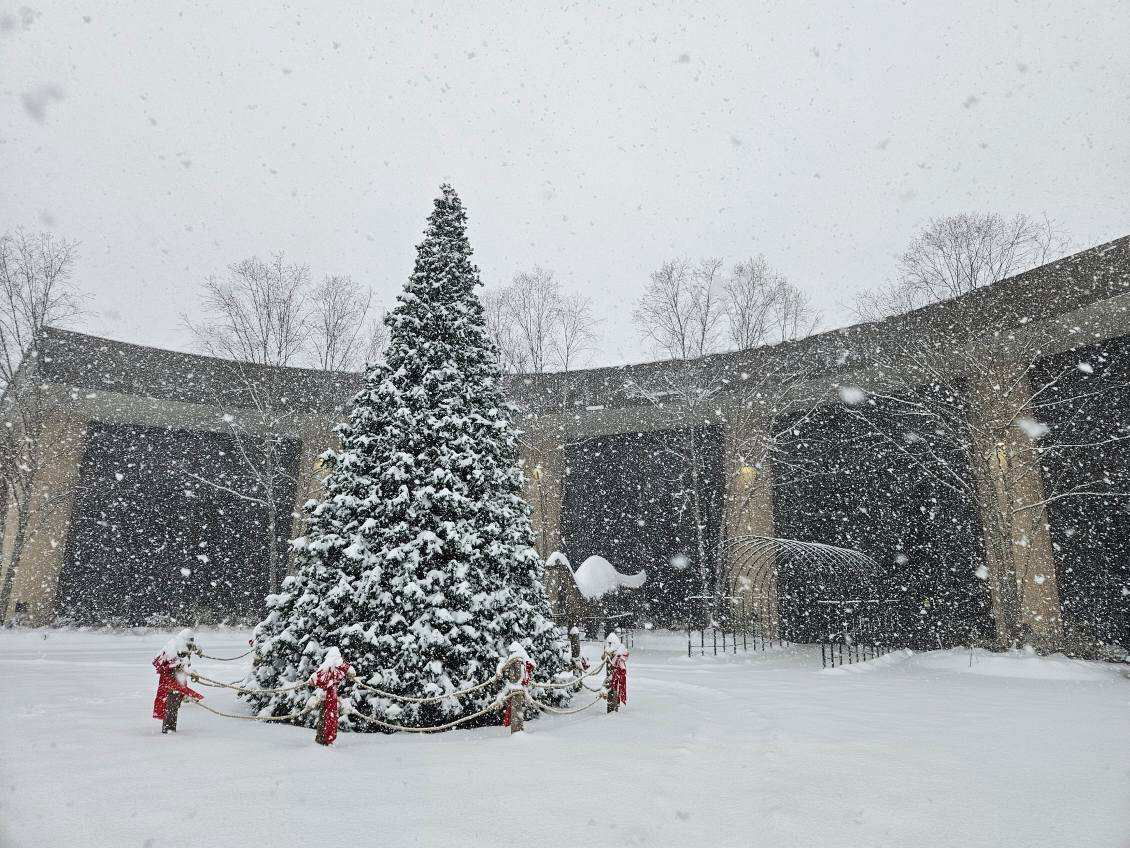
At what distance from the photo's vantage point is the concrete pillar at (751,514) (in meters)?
21.2

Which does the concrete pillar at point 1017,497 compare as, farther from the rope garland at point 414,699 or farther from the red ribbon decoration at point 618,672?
the rope garland at point 414,699

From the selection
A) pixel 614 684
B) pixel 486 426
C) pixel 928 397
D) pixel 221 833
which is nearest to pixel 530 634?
pixel 614 684

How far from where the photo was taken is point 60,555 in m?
21.7

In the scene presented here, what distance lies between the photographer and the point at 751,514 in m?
22.4

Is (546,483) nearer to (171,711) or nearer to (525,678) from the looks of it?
(525,678)

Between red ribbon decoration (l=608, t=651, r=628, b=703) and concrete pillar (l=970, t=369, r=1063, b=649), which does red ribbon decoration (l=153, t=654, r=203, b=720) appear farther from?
concrete pillar (l=970, t=369, r=1063, b=649)

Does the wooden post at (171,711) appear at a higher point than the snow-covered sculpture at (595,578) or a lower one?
lower

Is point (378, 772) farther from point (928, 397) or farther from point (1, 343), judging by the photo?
point (1, 343)

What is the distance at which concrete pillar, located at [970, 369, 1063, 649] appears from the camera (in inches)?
612

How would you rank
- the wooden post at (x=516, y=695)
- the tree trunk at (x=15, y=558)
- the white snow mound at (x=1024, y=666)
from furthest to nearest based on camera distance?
the tree trunk at (x=15, y=558)
the white snow mound at (x=1024, y=666)
the wooden post at (x=516, y=695)

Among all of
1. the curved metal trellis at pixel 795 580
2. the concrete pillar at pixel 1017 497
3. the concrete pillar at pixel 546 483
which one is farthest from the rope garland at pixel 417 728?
the concrete pillar at pixel 546 483

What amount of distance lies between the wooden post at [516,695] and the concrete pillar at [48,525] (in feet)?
68.9

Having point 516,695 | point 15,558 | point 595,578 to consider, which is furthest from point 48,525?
point 516,695

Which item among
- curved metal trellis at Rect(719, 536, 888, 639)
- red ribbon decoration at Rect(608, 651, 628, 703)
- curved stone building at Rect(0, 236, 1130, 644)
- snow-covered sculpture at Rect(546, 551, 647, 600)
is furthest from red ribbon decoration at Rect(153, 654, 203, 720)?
curved metal trellis at Rect(719, 536, 888, 639)
